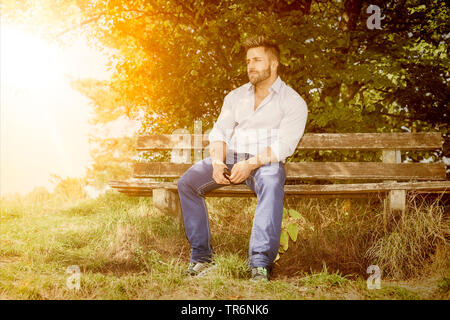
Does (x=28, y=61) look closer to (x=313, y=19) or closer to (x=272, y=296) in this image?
(x=313, y=19)

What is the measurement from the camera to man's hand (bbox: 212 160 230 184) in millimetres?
3457

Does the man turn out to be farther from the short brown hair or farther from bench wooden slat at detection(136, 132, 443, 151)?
bench wooden slat at detection(136, 132, 443, 151)

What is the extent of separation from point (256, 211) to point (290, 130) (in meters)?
0.76

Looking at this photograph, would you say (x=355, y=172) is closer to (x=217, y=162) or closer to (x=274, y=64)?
(x=274, y=64)

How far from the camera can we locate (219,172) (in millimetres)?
3455

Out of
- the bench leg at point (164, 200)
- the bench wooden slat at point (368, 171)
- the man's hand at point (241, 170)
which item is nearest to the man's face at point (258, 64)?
the man's hand at point (241, 170)

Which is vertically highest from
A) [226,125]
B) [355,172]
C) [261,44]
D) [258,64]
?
[261,44]

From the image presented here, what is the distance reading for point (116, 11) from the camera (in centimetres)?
543

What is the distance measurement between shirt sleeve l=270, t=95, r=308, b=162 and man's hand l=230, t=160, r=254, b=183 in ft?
0.81

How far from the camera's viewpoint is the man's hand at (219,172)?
346 cm

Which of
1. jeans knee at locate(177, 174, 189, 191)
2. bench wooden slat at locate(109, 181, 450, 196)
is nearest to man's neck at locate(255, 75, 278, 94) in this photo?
bench wooden slat at locate(109, 181, 450, 196)

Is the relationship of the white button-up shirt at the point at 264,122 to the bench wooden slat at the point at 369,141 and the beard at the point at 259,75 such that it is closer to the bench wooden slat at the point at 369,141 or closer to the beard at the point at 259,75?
the beard at the point at 259,75

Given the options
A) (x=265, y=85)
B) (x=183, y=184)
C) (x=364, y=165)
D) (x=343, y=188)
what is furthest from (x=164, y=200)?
(x=364, y=165)
